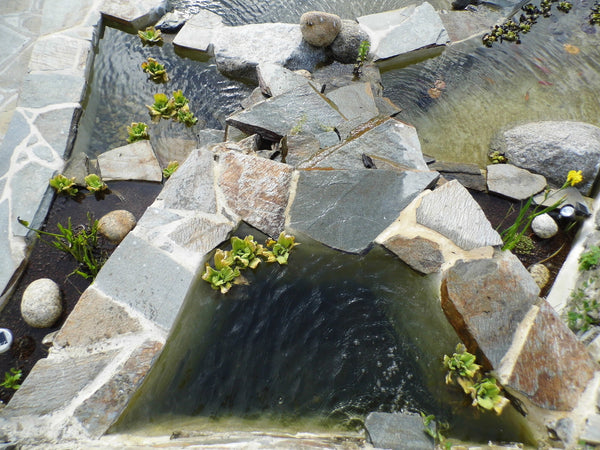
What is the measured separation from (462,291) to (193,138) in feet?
14.1

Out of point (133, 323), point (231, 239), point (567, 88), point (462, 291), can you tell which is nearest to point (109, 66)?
point (231, 239)

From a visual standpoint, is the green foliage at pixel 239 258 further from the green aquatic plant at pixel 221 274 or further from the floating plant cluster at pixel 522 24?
the floating plant cluster at pixel 522 24

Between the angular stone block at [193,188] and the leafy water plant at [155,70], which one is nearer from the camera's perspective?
the angular stone block at [193,188]

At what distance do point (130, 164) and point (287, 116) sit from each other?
87.7 inches

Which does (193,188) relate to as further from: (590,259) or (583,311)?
(590,259)

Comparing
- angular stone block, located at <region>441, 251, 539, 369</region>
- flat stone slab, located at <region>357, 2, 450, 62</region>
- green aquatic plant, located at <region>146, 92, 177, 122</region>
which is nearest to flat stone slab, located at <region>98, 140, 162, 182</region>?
green aquatic plant, located at <region>146, 92, 177, 122</region>

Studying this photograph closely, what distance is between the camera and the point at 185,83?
6723 mm

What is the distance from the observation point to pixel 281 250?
4059mm

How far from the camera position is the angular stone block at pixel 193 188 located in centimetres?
440

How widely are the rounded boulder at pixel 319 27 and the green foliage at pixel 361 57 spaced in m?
0.50

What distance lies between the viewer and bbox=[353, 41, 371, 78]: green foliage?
7.02 meters

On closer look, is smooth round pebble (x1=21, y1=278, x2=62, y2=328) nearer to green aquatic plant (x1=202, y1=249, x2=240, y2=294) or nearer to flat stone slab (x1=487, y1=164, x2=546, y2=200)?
green aquatic plant (x1=202, y1=249, x2=240, y2=294)

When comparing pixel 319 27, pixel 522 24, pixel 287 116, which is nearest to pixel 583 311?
pixel 287 116

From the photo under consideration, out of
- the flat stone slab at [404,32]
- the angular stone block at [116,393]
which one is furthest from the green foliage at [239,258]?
the flat stone slab at [404,32]
